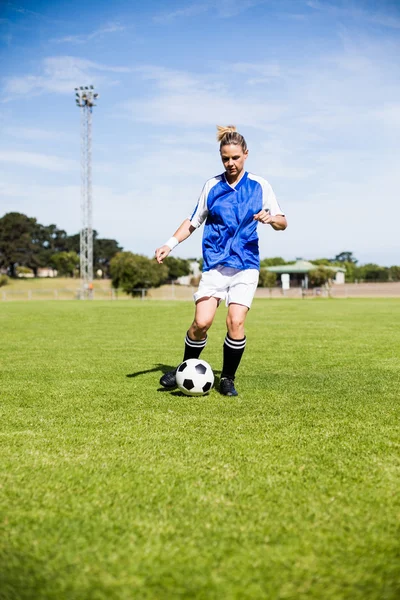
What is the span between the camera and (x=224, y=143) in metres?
5.61

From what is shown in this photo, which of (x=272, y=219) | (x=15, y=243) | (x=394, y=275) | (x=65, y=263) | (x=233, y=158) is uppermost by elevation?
(x=15, y=243)

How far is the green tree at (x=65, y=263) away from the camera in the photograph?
113875 millimetres

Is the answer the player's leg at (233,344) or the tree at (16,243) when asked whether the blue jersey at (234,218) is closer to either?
the player's leg at (233,344)

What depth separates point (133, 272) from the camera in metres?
67.1

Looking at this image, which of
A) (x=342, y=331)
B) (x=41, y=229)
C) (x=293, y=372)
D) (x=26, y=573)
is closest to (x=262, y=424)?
(x=26, y=573)

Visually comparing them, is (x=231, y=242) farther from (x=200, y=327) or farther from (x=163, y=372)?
(x=163, y=372)

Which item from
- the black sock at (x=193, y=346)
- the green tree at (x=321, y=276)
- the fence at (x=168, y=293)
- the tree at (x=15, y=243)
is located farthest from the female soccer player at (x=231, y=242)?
the tree at (x=15, y=243)

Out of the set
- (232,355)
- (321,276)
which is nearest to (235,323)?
(232,355)

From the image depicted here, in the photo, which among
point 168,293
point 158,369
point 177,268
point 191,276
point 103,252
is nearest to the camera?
point 158,369

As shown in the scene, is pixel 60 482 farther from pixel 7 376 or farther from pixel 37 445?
pixel 7 376

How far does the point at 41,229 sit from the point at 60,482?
413 ft

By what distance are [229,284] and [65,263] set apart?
111713 mm

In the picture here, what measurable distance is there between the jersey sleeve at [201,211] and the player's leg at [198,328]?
0.87 meters

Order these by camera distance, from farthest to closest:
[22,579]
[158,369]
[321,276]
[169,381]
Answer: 1. [321,276]
2. [158,369]
3. [169,381]
4. [22,579]
